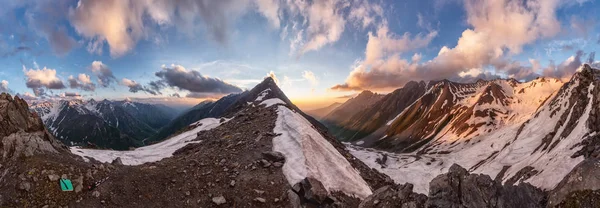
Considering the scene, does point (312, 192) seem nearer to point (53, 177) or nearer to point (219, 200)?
point (219, 200)

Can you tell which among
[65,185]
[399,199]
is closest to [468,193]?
[399,199]

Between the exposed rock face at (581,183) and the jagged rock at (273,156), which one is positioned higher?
the jagged rock at (273,156)

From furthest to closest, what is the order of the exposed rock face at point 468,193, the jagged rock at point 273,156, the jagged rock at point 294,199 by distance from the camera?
the jagged rock at point 273,156 → the jagged rock at point 294,199 → the exposed rock face at point 468,193

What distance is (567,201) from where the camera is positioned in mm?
21391

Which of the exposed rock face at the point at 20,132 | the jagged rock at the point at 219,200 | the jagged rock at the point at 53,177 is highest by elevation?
the exposed rock face at the point at 20,132

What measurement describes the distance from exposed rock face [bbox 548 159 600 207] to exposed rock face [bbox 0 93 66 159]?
42677mm

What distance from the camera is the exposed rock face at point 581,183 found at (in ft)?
67.8

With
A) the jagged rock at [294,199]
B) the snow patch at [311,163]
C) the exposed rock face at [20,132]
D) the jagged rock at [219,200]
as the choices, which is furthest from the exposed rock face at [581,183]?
the exposed rock face at [20,132]

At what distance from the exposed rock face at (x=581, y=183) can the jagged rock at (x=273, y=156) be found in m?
24.2

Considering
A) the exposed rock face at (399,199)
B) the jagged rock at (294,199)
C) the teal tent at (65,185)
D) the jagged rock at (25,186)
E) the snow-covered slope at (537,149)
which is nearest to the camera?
the jagged rock at (25,186)

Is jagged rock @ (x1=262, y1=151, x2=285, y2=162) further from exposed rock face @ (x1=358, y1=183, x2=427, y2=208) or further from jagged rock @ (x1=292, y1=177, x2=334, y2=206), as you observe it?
exposed rock face @ (x1=358, y1=183, x2=427, y2=208)

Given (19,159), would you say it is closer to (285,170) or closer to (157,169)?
(157,169)

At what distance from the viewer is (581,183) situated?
21109 millimetres

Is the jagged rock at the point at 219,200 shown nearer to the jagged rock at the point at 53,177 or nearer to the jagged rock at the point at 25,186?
the jagged rock at the point at 53,177
